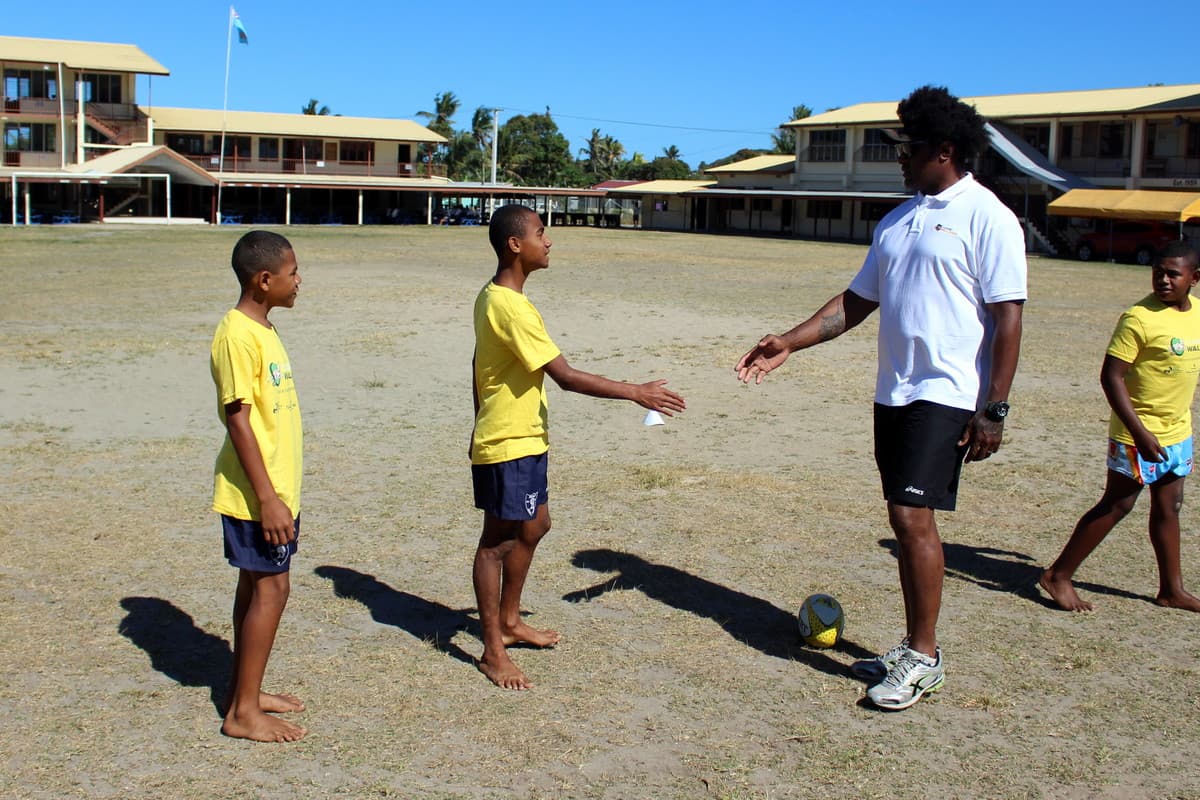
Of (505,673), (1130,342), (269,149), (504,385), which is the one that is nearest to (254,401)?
(504,385)

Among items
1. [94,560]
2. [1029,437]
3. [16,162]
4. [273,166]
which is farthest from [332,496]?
[273,166]

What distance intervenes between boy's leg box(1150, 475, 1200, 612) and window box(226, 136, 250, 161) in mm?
64344

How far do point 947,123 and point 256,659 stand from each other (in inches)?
118

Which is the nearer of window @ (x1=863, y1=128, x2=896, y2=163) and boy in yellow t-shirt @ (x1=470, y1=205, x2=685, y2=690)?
boy in yellow t-shirt @ (x1=470, y1=205, x2=685, y2=690)

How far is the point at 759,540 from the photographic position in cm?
614

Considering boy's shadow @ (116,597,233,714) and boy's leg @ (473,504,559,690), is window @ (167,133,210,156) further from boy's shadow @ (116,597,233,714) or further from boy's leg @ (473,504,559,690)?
boy's leg @ (473,504,559,690)

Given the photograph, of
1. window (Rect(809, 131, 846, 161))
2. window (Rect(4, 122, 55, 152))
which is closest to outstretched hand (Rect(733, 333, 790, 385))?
window (Rect(4, 122, 55, 152))

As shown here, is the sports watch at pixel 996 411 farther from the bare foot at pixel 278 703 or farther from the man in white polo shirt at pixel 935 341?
the bare foot at pixel 278 703

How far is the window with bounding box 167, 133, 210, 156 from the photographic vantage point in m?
64.0

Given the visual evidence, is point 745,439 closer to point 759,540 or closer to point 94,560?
point 759,540

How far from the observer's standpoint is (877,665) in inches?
169

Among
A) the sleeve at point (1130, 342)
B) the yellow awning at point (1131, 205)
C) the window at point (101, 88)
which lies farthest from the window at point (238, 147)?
the sleeve at point (1130, 342)

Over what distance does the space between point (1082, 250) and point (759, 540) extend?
128 feet

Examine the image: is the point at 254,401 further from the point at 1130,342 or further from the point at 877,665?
the point at 1130,342
